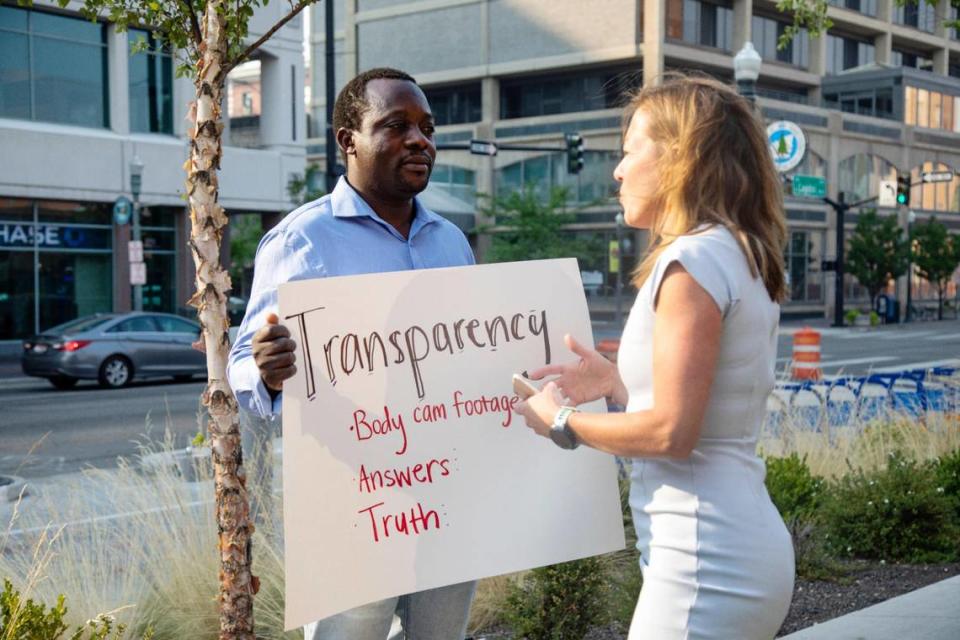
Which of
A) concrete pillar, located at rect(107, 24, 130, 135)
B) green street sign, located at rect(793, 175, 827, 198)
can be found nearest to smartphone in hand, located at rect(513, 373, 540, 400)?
green street sign, located at rect(793, 175, 827, 198)

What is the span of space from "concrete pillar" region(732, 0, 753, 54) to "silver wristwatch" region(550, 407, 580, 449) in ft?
174

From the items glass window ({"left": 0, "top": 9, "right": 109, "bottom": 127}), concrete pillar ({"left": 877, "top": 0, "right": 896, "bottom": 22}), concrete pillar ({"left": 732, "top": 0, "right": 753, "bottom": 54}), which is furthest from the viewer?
concrete pillar ({"left": 877, "top": 0, "right": 896, "bottom": 22})

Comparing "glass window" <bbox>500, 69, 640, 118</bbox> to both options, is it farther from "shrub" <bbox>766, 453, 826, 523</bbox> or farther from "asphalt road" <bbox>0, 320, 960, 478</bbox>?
"shrub" <bbox>766, 453, 826, 523</bbox>

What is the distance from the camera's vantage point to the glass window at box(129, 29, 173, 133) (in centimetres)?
2952

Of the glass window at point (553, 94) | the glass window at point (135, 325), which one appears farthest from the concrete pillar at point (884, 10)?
the glass window at point (135, 325)

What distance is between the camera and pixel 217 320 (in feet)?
10.1

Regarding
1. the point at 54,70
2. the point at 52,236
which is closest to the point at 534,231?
the point at 52,236

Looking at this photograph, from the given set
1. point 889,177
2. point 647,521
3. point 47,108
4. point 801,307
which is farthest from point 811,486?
point 889,177

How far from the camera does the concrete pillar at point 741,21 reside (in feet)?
173

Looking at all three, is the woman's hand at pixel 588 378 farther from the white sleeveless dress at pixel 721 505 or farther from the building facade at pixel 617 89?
the building facade at pixel 617 89

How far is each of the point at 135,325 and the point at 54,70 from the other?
9.71 m

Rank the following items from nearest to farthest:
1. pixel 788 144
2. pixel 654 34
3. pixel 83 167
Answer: pixel 788 144 → pixel 83 167 → pixel 654 34

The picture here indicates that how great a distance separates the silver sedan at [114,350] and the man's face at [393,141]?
1798 centimetres

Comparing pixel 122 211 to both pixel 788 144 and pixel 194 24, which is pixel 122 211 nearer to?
pixel 788 144
